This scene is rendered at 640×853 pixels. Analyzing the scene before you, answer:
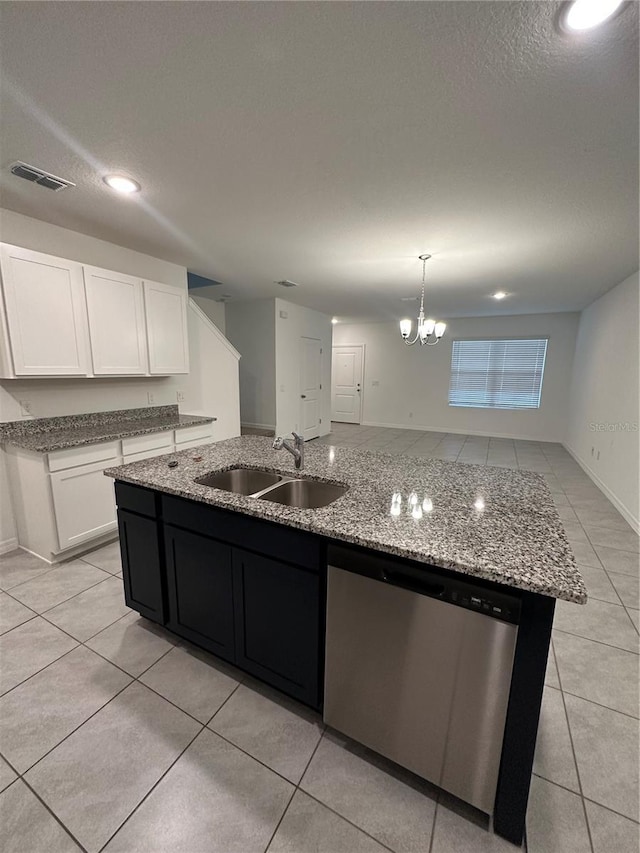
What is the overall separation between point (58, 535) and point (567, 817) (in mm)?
3043

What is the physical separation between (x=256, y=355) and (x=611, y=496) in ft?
16.9

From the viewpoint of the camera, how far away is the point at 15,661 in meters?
1.72

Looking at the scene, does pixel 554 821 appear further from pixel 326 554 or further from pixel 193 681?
pixel 193 681

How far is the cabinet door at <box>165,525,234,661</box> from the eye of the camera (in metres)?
1.53

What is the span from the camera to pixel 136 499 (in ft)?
5.68

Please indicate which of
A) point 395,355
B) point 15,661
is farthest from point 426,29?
point 395,355


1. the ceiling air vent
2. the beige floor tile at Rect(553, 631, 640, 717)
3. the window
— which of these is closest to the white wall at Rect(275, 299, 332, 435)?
the window

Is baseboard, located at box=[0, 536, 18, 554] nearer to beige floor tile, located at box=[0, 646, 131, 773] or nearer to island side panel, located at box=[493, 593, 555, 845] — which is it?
beige floor tile, located at box=[0, 646, 131, 773]

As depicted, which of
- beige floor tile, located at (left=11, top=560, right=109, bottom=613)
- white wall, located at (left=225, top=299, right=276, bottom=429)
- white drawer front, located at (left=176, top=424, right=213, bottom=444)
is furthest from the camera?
white wall, located at (left=225, top=299, right=276, bottom=429)

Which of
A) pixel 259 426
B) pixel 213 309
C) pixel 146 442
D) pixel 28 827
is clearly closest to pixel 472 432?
pixel 259 426

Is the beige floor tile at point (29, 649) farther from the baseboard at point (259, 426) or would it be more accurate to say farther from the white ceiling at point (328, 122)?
the baseboard at point (259, 426)

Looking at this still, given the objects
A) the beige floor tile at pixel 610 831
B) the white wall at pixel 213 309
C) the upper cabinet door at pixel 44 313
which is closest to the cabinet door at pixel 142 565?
the upper cabinet door at pixel 44 313

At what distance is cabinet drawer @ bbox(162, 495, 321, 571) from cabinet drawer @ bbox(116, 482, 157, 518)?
0.26 feet

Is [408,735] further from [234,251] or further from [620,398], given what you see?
[620,398]
